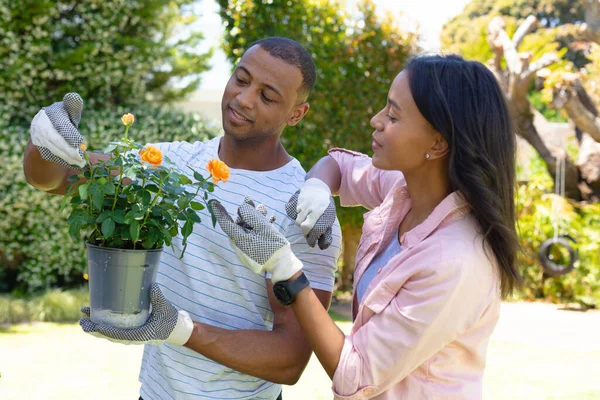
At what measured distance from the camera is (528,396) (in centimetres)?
527

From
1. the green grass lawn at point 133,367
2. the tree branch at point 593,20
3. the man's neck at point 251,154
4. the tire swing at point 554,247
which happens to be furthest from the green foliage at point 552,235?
the man's neck at point 251,154

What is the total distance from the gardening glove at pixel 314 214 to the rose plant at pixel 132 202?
22cm

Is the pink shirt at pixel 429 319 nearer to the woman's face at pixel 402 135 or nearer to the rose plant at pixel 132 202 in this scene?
the woman's face at pixel 402 135

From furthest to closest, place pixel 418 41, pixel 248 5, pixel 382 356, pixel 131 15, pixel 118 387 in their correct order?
pixel 418 41 → pixel 131 15 → pixel 248 5 → pixel 118 387 → pixel 382 356

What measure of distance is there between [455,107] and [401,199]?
33 cm

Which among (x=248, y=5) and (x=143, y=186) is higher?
(x=143, y=186)

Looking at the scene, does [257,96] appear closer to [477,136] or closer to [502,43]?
[477,136]

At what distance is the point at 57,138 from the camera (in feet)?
5.62

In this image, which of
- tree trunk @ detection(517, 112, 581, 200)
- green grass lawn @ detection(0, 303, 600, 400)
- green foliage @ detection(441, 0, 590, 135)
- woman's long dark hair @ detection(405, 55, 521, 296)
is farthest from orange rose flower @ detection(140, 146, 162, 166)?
green foliage @ detection(441, 0, 590, 135)

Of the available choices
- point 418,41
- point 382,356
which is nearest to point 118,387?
point 382,356

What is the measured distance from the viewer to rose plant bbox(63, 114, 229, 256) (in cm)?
168

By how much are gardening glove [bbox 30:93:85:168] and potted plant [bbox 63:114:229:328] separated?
0.04 metres

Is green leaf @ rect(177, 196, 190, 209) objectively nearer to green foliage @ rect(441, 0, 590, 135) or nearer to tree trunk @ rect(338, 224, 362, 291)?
tree trunk @ rect(338, 224, 362, 291)

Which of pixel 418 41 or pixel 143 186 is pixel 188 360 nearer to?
pixel 143 186
